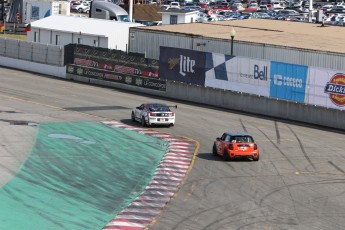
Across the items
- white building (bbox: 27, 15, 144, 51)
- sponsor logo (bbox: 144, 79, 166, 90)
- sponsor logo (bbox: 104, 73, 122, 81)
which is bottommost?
sponsor logo (bbox: 144, 79, 166, 90)

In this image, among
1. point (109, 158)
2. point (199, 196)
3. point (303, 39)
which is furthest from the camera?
point (303, 39)

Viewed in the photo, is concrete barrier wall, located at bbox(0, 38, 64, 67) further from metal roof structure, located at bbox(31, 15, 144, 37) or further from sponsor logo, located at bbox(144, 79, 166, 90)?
sponsor logo, located at bbox(144, 79, 166, 90)

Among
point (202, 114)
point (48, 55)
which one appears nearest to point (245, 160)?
point (202, 114)

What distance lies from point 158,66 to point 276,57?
9011mm

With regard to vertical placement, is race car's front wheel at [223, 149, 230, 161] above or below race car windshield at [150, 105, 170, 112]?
below

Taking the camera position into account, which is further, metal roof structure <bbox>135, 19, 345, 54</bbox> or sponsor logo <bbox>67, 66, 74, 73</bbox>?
sponsor logo <bbox>67, 66, 74, 73</bbox>

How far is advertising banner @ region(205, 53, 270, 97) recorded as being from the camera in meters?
59.0

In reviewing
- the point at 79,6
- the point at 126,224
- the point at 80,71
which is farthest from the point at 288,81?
the point at 79,6

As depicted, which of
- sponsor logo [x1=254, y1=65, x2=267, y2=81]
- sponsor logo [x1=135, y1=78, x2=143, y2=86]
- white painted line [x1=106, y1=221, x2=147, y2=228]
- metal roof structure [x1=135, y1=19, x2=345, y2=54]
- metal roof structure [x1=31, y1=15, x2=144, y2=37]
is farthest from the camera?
metal roof structure [x1=31, y1=15, x2=144, y2=37]

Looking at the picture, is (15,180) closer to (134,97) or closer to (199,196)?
(199,196)


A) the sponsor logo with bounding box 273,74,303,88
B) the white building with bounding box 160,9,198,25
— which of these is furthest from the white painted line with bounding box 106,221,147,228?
the white building with bounding box 160,9,198,25

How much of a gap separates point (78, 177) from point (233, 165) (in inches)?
322

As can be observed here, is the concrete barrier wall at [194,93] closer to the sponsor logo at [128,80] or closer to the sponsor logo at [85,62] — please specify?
the sponsor logo at [128,80]

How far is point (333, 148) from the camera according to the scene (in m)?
47.4
